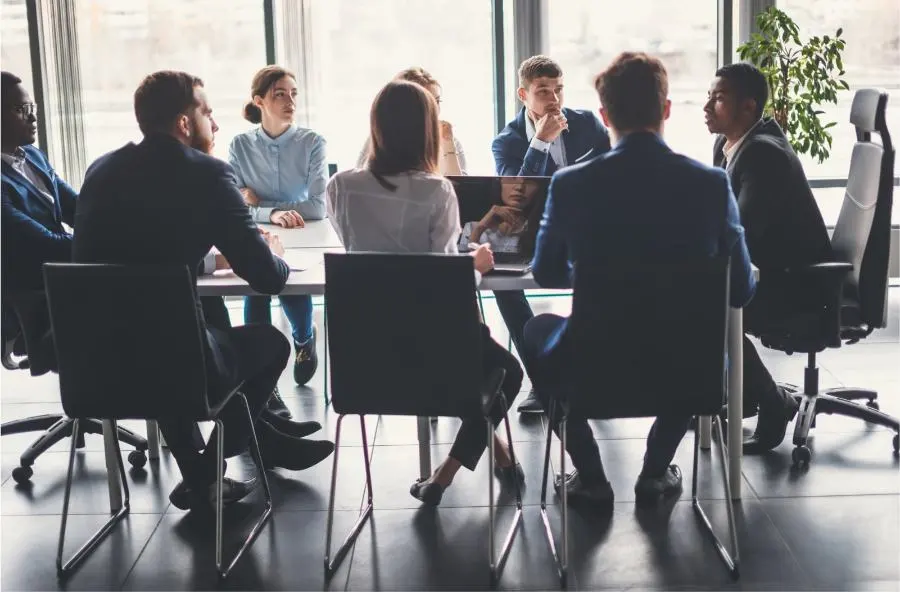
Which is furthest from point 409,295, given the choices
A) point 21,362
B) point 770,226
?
point 21,362

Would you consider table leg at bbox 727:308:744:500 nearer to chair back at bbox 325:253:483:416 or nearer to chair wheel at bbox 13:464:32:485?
chair back at bbox 325:253:483:416

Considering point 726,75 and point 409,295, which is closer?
point 409,295

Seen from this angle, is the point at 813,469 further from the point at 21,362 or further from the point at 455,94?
the point at 455,94

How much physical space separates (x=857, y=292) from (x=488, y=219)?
1274mm

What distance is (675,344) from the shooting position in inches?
100

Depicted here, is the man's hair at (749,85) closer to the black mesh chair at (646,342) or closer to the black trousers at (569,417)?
the black trousers at (569,417)

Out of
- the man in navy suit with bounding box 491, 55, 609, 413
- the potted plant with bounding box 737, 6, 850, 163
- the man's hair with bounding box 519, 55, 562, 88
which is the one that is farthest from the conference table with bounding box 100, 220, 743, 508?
the potted plant with bounding box 737, 6, 850, 163

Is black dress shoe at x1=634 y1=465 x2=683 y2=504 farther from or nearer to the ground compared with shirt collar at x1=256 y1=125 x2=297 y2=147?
nearer to the ground

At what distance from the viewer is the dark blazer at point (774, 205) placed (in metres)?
3.29

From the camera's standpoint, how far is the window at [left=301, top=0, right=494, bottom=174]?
20.3 ft

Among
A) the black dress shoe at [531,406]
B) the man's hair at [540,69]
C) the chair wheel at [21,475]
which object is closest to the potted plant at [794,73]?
the man's hair at [540,69]

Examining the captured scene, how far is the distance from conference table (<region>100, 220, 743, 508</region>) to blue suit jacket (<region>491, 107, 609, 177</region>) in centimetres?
96

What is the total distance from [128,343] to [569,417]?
3.54 feet

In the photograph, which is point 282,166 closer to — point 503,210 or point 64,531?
point 503,210
